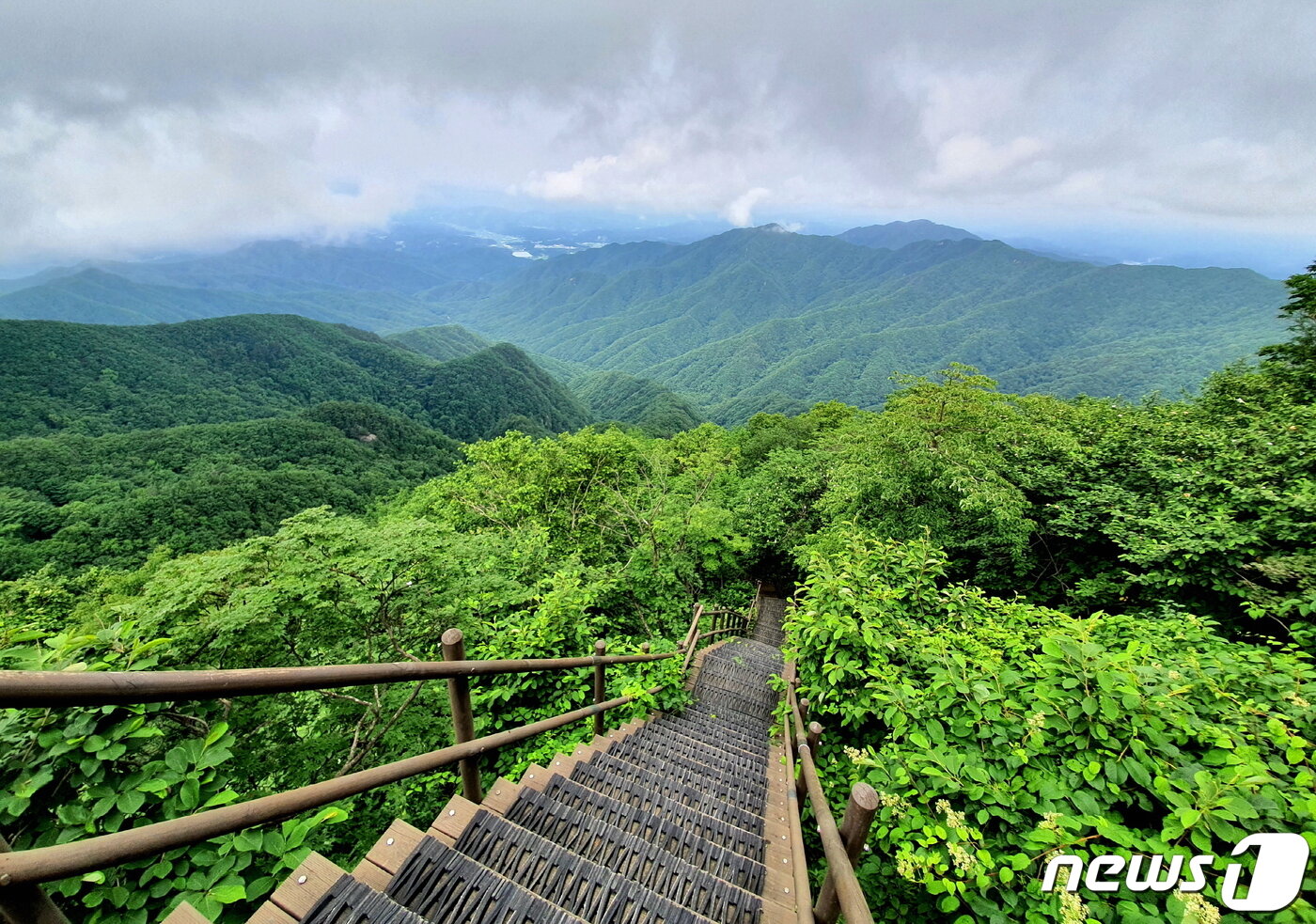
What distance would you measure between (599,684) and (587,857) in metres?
1.67

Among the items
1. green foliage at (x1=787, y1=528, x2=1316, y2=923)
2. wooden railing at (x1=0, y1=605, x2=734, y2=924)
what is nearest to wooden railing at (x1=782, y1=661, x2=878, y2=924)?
green foliage at (x1=787, y1=528, x2=1316, y2=923)

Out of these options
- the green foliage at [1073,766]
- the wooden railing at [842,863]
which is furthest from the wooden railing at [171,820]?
the green foliage at [1073,766]

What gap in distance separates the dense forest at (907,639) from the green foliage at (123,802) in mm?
10

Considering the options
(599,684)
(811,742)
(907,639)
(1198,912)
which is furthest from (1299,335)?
(599,684)

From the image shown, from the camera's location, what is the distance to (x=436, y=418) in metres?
110

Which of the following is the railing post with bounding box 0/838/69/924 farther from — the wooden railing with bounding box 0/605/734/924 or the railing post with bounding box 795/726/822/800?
the railing post with bounding box 795/726/822/800

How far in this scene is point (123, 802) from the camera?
153 centimetres

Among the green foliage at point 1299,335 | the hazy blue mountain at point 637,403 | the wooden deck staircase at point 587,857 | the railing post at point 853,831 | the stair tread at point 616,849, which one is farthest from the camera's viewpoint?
the hazy blue mountain at point 637,403

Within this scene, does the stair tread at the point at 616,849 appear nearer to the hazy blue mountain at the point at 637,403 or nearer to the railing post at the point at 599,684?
the railing post at the point at 599,684

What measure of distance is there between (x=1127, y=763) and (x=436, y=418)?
120421 millimetres

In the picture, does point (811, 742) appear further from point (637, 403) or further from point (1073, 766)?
point (637, 403)

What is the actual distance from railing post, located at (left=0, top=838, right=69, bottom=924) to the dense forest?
701 mm

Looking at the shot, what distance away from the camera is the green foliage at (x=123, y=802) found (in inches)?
57.9

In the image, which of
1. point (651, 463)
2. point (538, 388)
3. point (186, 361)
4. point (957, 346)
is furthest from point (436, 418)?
point (957, 346)
